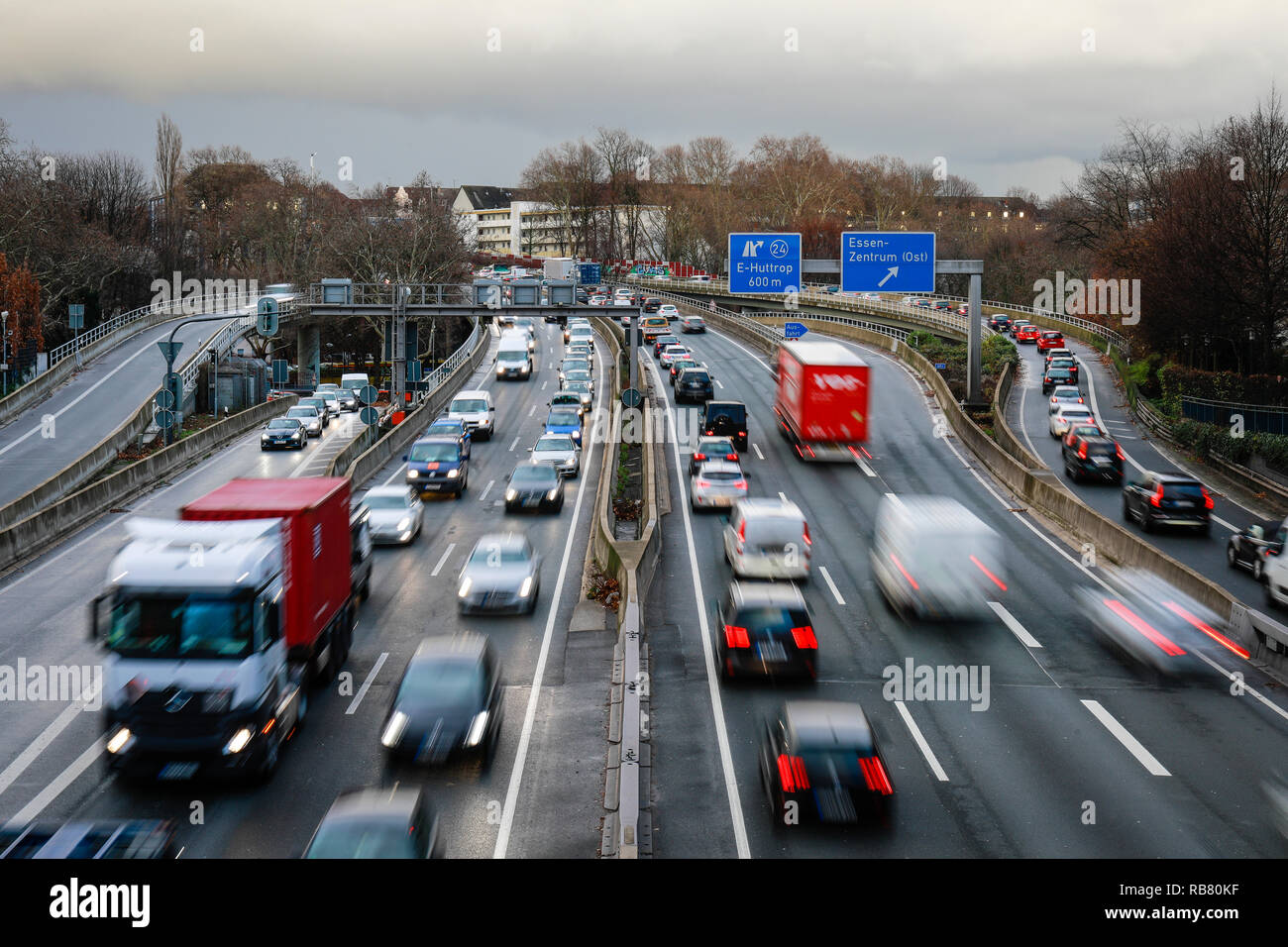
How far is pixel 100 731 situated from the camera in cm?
1641

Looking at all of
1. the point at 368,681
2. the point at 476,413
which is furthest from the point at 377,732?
the point at 476,413

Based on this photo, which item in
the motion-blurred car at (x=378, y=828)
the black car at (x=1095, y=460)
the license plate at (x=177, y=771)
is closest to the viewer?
the motion-blurred car at (x=378, y=828)

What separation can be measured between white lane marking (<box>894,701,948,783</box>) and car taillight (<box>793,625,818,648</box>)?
1.70 meters

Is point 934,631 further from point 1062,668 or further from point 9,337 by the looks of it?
point 9,337

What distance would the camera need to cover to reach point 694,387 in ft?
173

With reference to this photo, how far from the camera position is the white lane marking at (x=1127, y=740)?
15383 millimetres

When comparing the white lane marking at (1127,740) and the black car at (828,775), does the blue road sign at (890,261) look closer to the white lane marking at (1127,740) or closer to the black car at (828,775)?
the white lane marking at (1127,740)

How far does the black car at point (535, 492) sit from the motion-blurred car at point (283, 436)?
46.1 ft

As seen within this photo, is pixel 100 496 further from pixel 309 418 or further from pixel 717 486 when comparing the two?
pixel 717 486

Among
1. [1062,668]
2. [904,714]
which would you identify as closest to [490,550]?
[904,714]

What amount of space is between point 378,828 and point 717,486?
23.2 meters

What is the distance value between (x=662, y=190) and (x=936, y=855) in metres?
146

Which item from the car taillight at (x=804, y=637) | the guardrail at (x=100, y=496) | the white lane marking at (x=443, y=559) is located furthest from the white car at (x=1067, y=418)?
the guardrail at (x=100, y=496)

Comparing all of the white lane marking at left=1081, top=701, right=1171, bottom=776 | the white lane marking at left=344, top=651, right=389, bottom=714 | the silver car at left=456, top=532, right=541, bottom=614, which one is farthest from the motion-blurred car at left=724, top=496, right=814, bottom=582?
the white lane marking at left=344, top=651, right=389, bottom=714
